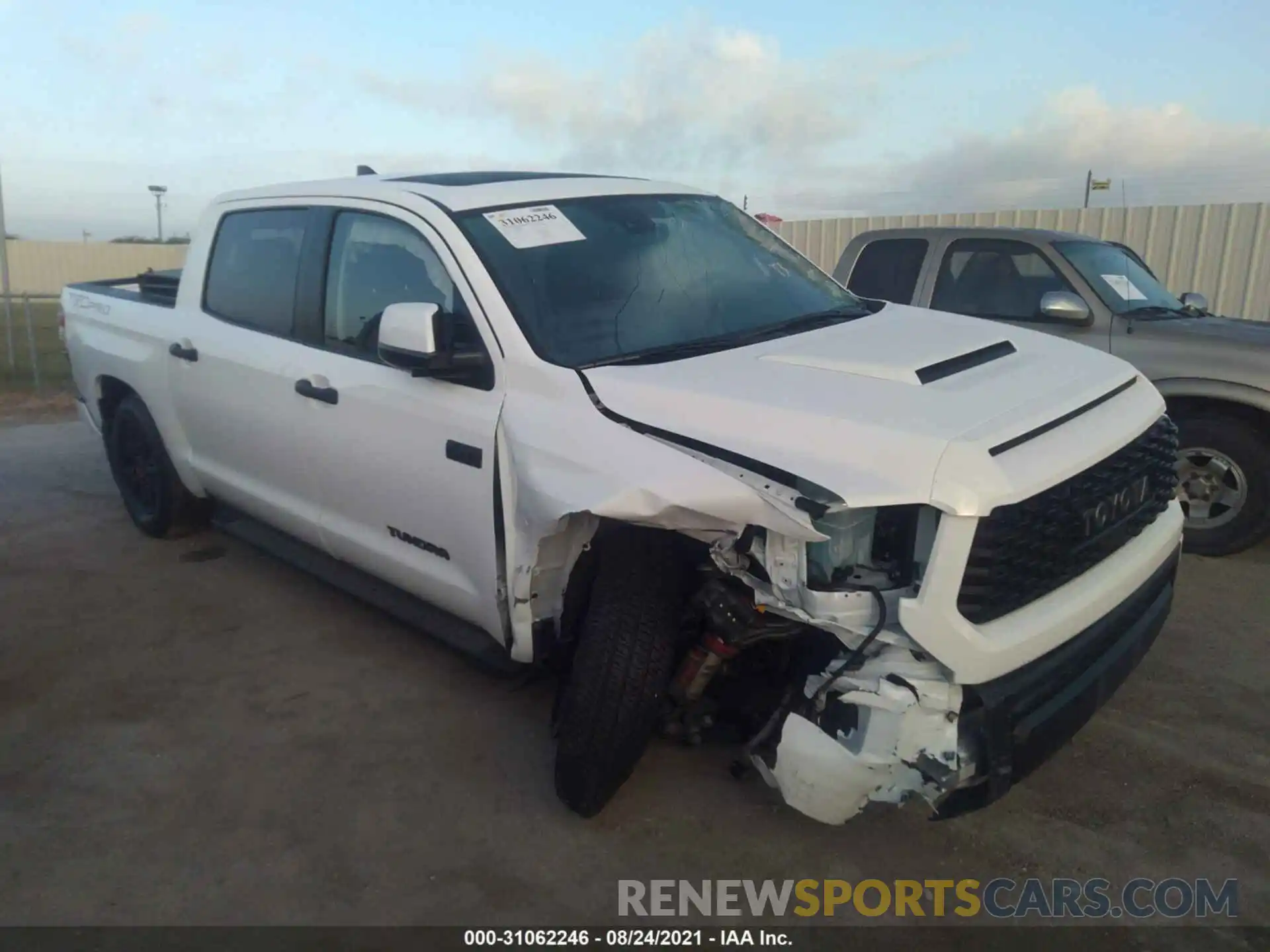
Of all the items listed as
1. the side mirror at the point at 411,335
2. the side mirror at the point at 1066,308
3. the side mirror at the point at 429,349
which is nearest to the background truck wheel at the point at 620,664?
the side mirror at the point at 429,349

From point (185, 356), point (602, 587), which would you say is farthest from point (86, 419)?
point (602, 587)

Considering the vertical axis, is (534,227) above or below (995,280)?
above

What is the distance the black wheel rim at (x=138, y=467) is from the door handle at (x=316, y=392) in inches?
75.9

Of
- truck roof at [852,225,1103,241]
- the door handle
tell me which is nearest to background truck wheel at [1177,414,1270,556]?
truck roof at [852,225,1103,241]

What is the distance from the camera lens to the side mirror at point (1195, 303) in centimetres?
624

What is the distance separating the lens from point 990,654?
2443mm

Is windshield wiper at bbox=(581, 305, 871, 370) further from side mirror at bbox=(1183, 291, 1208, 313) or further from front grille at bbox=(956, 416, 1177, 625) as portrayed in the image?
side mirror at bbox=(1183, 291, 1208, 313)

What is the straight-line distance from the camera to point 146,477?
5668 mm

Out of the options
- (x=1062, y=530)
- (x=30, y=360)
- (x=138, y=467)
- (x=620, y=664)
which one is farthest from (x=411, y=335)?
(x=30, y=360)

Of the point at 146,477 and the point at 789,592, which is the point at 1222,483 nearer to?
the point at 789,592

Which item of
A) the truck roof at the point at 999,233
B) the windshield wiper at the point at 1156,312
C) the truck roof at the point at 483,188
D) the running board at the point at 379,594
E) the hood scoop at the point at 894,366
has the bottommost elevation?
the running board at the point at 379,594

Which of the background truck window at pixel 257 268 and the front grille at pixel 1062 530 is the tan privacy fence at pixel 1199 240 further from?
the front grille at pixel 1062 530

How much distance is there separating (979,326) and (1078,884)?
73.5 inches

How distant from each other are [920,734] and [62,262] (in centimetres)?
4507
